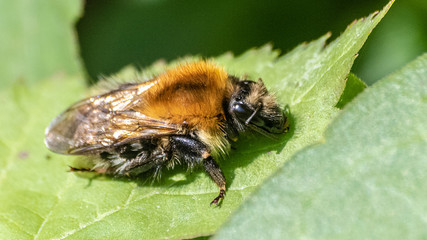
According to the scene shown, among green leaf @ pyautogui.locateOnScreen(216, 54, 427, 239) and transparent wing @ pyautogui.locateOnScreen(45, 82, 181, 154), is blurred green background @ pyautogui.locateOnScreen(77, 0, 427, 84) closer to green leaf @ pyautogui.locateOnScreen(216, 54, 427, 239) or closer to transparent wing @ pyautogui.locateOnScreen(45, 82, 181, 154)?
transparent wing @ pyautogui.locateOnScreen(45, 82, 181, 154)

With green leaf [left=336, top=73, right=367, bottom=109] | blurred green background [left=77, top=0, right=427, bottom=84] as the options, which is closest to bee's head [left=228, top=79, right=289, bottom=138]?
green leaf [left=336, top=73, right=367, bottom=109]

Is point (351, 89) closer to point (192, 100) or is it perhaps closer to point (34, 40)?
point (192, 100)

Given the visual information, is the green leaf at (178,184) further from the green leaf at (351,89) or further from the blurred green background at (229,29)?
the blurred green background at (229,29)

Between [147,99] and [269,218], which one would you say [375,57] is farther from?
[269,218]

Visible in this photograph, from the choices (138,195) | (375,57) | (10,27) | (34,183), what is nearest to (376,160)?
(138,195)

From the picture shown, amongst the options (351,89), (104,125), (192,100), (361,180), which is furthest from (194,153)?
(361,180)
